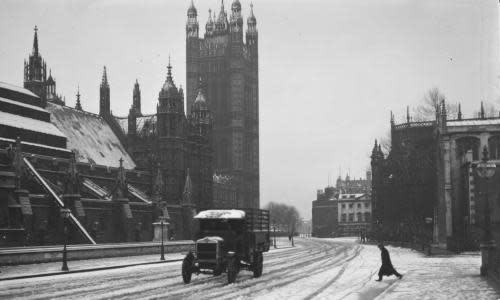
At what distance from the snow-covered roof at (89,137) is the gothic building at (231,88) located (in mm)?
65178

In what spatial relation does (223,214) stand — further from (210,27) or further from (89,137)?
(210,27)

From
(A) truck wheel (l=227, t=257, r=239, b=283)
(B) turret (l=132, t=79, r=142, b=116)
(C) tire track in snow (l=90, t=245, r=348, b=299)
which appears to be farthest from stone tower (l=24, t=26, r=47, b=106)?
(A) truck wheel (l=227, t=257, r=239, b=283)

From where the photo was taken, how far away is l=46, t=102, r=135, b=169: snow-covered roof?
8356 cm

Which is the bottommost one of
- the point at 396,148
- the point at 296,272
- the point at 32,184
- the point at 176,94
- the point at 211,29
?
the point at 296,272

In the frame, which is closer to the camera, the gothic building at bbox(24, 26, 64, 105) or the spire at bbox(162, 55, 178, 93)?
the gothic building at bbox(24, 26, 64, 105)

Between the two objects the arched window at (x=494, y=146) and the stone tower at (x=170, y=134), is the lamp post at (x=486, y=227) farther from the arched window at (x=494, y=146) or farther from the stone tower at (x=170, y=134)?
the stone tower at (x=170, y=134)

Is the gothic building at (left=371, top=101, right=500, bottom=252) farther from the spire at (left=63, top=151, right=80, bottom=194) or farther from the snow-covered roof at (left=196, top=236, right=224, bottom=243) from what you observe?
the spire at (left=63, top=151, right=80, bottom=194)

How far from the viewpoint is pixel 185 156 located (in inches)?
3745

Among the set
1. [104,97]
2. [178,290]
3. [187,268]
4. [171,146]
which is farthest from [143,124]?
[178,290]

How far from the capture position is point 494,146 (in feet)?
193

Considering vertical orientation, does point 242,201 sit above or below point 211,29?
below

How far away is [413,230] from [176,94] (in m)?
34.8

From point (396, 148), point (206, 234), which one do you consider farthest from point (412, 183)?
point (206, 234)

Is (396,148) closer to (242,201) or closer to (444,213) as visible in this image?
(444,213)
